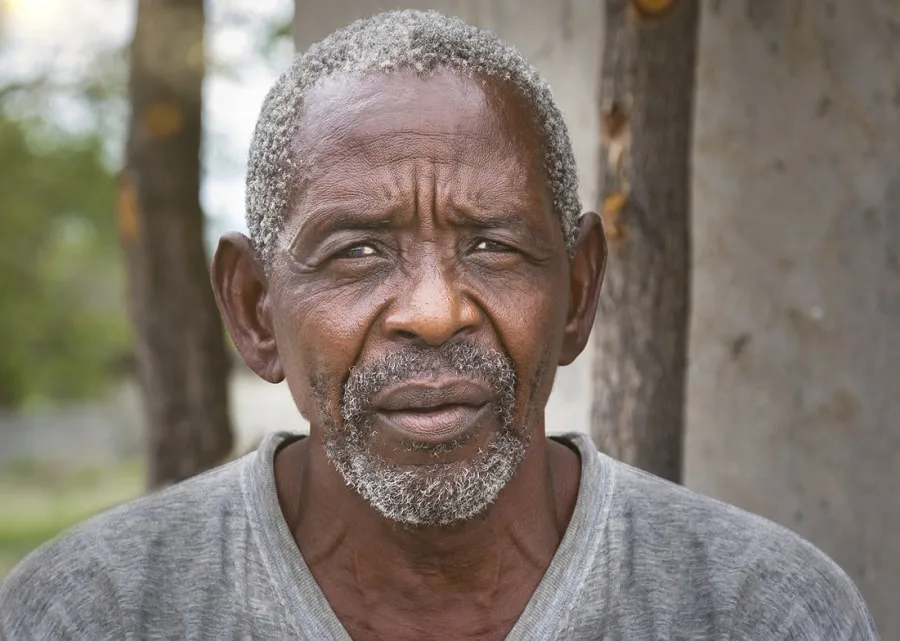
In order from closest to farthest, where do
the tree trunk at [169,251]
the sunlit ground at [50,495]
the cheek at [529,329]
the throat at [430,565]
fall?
1. the cheek at [529,329]
2. the throat at [430,565]
3. the tree trunk at [169,251]
4. the sunlit ground at [50,495]

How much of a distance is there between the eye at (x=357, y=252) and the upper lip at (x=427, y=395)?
10.7 inches

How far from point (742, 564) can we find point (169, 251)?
4.66 m

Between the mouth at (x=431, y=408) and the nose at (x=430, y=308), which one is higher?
the nose at (x=430, y=308)

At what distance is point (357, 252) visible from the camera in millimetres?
2158

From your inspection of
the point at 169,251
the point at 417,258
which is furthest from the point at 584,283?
the point at 169,251

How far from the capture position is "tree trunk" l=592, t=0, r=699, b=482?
10.8ft

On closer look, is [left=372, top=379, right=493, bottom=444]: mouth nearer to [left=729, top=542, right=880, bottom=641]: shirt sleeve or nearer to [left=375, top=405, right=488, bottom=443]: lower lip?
[left=375, top=405, right=488, bottom=443]: lower lip

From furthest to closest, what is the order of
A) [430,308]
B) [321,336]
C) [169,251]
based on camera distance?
1. [169,251]
2. [321,336]
3. [430,308]

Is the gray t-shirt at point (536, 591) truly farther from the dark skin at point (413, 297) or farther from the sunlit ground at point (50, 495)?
the sunlit ground at point (50, 495)

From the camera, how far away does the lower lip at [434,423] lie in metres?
2.05

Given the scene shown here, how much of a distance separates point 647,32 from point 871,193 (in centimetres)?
95

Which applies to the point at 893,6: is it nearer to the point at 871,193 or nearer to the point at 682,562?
the point at 871,193

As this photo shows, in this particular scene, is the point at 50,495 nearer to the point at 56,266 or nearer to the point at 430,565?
the point at 56,266

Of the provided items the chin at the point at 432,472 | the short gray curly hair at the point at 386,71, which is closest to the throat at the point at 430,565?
the chin at the point at 432,472
